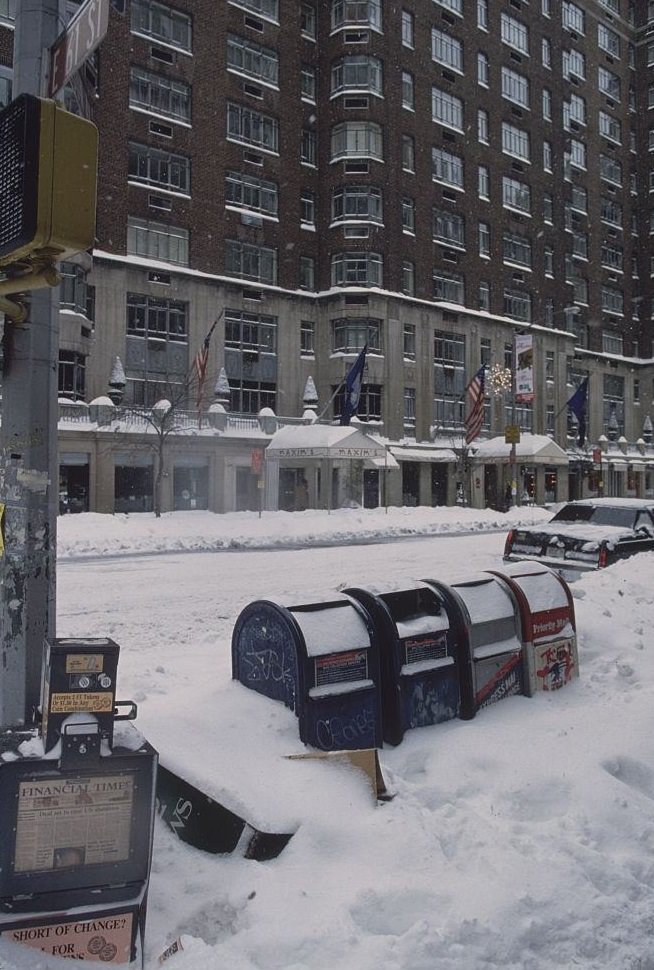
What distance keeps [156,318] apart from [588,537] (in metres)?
28.6

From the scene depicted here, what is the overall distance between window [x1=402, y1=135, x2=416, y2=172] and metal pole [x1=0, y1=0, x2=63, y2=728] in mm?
44875

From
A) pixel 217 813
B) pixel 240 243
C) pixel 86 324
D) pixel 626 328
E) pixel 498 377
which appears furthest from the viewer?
pixel 626 328

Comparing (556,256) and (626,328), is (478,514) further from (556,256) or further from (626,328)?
(626,328)

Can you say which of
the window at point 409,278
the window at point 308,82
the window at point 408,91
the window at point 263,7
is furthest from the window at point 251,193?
the window at point 408,91

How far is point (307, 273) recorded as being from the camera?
44125mm

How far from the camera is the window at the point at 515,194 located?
5228 centimetres

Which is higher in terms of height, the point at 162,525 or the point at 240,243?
the point at 240,243

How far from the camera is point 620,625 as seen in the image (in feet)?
28.0

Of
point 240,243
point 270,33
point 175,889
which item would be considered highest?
point 270,33

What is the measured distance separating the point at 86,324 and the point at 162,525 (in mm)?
12459

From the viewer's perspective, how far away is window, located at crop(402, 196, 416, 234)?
4523cm

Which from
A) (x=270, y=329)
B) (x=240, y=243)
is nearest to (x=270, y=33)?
(x=240, y=243)

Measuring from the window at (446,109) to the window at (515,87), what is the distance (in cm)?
515

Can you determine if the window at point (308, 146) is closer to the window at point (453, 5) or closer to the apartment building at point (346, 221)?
the apartment building at point (346, 221)
